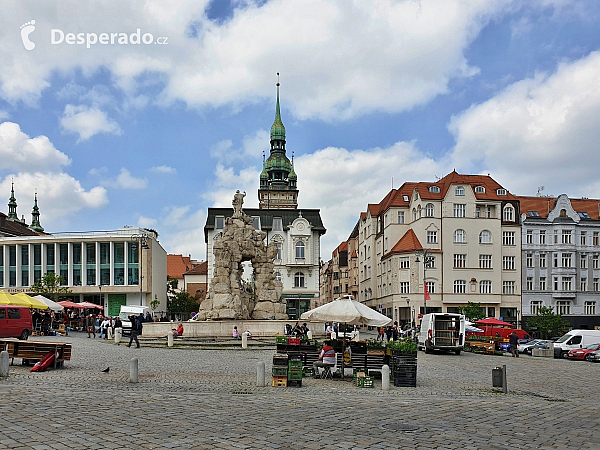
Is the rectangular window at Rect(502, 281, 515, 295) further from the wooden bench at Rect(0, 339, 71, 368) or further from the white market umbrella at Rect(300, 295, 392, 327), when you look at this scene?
the wooden bench at Rect(0, 339, 71, 368)

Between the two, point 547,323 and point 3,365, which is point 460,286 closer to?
point 547,323

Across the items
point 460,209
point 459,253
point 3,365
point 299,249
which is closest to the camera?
point 3,365

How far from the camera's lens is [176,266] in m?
126

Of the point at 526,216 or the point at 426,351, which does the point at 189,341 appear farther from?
the point at 526,216

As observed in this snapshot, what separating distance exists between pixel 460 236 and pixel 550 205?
11442 mm

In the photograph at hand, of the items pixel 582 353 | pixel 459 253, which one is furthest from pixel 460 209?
pixel 582 353

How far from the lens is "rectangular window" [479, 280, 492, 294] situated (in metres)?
67.2

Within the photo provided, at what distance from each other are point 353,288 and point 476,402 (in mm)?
88271

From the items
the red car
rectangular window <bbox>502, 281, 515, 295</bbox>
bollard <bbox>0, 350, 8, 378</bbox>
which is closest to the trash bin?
bollard <bbox>0, 350, 8, 378</bbox>

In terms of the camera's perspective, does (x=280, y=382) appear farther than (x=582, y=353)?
No

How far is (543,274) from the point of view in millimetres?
68625

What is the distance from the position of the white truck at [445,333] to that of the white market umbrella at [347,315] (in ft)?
51.1

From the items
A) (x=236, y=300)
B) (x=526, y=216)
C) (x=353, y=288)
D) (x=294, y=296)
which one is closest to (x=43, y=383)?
(x=236, y=300)

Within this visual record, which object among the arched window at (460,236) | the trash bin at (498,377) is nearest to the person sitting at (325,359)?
the trash bin at (498,377)
